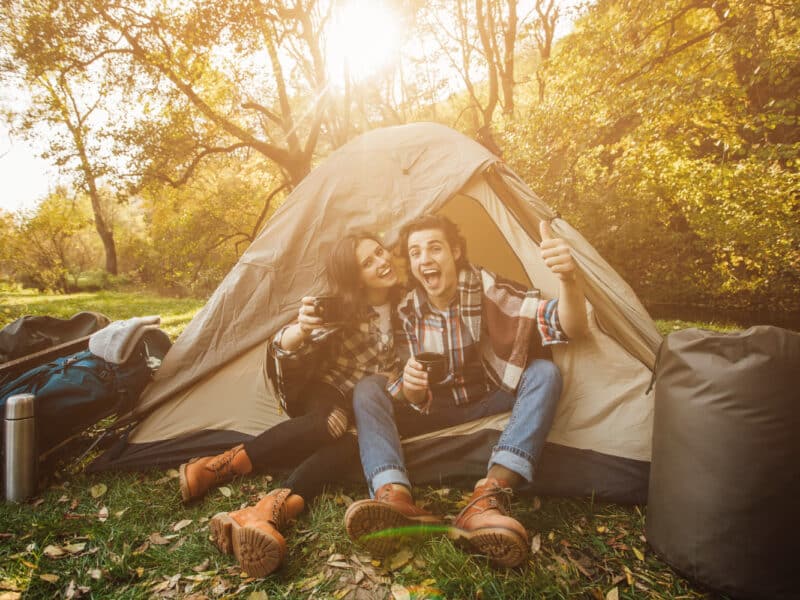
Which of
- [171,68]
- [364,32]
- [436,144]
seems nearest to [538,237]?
[436,144]

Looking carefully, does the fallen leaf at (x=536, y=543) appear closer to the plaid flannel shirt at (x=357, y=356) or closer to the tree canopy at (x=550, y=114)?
the plaid flannel shirt at (x=357, y=356)

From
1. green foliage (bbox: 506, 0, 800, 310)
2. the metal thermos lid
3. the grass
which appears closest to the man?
the grass

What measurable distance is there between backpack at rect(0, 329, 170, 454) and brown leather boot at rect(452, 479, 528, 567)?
7.05ft

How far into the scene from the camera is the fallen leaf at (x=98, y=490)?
2.44 m

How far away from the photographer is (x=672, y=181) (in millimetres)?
7809

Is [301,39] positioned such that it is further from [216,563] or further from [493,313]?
[216,563]

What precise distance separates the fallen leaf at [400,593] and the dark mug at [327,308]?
124 cm

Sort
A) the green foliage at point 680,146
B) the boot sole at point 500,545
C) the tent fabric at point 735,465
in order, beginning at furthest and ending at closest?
the green foliage at point 680,146, the boot sole at point 500,545, the tent fabric at point 735,465

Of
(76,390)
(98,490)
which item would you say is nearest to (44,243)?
(76,390)

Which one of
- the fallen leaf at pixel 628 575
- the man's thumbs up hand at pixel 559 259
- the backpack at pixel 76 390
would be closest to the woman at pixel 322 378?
the backpack at pixel 76 390

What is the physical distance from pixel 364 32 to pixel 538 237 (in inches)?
395

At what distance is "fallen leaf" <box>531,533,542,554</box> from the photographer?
1895 millimetres

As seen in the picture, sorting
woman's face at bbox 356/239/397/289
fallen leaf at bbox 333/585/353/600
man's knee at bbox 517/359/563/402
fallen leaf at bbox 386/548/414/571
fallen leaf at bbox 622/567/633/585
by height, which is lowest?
fallen leaf at bbox 622/567/633/585

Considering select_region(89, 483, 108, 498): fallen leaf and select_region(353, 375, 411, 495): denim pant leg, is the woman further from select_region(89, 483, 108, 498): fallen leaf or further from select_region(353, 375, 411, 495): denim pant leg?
select_region(89, 483, 108, 498): fallen leaf
